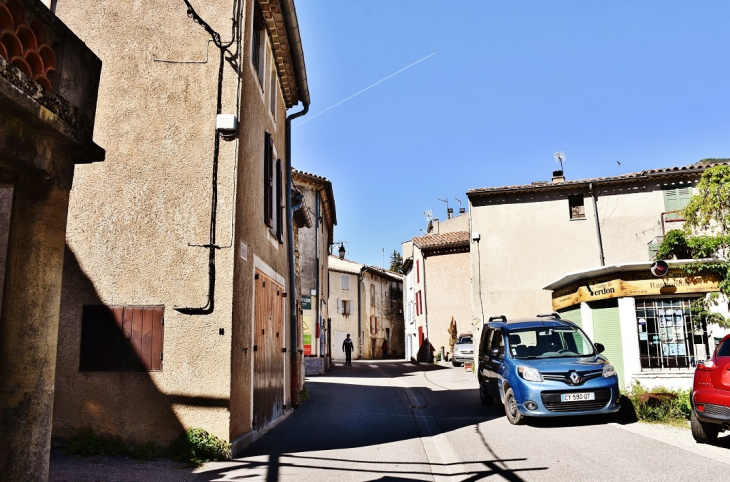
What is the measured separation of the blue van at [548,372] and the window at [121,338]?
5.98m

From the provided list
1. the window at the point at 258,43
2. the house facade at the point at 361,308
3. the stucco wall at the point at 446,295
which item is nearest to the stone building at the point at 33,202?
the window at the point at 258,43

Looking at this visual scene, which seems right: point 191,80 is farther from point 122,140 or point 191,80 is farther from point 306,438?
point 306,438

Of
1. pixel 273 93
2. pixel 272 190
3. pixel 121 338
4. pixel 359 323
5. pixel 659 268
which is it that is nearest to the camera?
pixel 121 338

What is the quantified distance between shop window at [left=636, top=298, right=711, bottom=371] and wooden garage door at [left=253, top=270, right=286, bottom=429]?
8.42 metres

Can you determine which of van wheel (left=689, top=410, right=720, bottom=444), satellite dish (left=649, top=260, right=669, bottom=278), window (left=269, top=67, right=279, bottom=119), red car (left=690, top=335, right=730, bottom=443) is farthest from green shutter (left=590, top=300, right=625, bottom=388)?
window (left=269, top=67, right=279, bottom=119)

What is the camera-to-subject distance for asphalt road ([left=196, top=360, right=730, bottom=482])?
21.9 feet

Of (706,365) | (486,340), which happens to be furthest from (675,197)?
(706,365)

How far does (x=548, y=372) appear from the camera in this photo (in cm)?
1009

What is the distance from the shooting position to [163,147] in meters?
8.14

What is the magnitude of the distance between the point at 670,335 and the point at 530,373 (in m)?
5.85

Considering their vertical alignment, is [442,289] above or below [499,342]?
above

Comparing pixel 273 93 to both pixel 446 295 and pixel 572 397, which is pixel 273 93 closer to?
pixel 572 397

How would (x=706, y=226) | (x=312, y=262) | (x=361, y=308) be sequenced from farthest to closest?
(x=361, y=308) → (x=312, y=262) → (x=706, y=226)

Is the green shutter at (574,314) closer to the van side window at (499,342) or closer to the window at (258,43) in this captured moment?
the van side window at (499,342)
